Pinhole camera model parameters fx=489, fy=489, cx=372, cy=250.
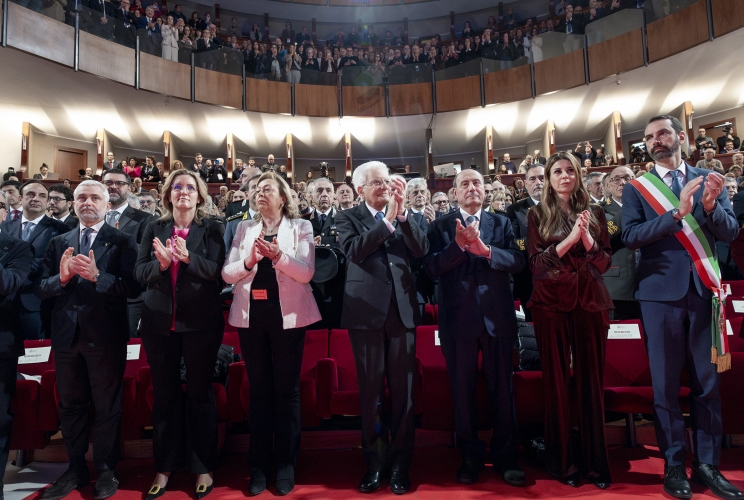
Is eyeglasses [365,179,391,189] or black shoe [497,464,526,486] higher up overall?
eyeglasses [365,179,391,189]

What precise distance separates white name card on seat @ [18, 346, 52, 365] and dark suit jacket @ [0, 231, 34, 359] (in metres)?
0.47

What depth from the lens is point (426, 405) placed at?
85.4 inches

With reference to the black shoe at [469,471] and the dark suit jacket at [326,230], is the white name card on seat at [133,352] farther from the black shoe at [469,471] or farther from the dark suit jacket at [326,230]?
the black shoe at [469,471]

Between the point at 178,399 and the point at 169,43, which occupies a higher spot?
the point at 169,43

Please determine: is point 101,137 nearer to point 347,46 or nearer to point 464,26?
point 347,46

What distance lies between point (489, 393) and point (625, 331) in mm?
850

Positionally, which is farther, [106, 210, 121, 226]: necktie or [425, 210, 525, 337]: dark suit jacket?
[106, 210, 121, 226]: necktie

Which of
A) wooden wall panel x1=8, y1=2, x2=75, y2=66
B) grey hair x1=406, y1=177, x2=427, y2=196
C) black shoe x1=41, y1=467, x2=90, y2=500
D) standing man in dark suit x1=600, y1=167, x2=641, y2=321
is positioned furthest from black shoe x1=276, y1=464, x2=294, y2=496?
wooden wall panel x1=8, y1=2, x2=75, y2=66

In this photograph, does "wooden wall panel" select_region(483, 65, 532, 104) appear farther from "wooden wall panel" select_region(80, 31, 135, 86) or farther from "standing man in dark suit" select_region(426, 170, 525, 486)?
"standing man in dark suit" select_region(426, 170, 525, 486)

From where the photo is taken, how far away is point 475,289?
1.97m

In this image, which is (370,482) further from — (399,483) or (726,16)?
(726,16)

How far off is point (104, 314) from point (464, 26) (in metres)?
12.0

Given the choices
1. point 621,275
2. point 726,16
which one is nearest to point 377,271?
point 621,275

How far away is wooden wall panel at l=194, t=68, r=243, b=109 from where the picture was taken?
30.7ft
